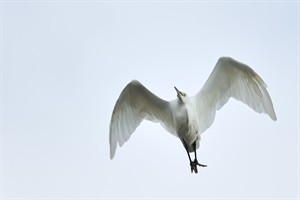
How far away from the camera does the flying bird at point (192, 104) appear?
1984 cm

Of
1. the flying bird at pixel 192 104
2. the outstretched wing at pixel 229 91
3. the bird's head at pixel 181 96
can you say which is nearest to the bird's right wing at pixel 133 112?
the flying bird at pixel 192 104

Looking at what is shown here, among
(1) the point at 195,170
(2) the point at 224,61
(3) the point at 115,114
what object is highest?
(2) the point at 224,61

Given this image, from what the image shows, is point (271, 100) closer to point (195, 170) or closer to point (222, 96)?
point (222, 96)

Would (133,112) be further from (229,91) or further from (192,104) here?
(229,91)

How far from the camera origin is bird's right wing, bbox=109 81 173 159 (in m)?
20.4

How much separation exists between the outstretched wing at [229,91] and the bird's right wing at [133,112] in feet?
3.00

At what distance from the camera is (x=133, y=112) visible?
20812 millimetres

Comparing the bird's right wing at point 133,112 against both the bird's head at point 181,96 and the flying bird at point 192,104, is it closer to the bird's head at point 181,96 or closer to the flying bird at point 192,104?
the flying bird at point 192,104

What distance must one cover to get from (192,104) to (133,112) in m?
1.66

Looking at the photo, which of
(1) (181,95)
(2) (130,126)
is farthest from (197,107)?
(2) (130,126)

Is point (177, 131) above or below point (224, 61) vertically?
below

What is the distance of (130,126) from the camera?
68.1 feet

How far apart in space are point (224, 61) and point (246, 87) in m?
0.89

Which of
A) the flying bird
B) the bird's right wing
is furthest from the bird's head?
the bird's right wing
